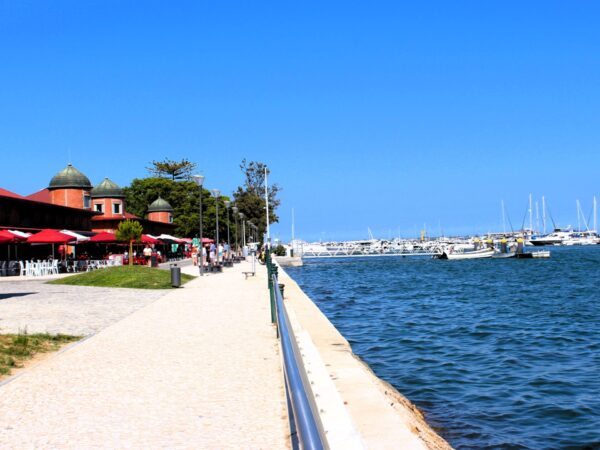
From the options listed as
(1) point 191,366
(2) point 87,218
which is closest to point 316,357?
(1) point 191,366

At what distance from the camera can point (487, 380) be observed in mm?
11906

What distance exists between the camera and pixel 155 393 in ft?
24.2

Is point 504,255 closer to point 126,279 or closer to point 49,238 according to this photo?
point 49,238

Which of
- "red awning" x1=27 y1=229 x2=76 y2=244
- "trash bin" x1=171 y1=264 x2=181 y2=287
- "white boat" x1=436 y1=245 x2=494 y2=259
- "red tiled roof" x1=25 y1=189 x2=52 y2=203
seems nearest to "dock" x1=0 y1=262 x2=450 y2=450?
"trash bin" x1=171 y1=264 x2=181 y2=287

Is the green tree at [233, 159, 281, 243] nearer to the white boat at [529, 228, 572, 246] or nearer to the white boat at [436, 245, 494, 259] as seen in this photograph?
the white boat at [436, 245, 494, 259]

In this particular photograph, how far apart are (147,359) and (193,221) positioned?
268 feet

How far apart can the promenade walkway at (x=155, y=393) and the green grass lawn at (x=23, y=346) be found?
0.39 meters

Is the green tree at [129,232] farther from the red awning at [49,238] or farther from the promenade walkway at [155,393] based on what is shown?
the promenade walkway at [155,393]

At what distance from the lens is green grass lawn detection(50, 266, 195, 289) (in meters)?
26.1

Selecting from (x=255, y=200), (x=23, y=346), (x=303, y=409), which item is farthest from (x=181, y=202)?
(x=303, y=409)

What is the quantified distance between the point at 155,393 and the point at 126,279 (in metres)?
20.5

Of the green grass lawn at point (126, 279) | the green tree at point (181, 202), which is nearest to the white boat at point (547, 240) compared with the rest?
the green tree at point (181, 202)

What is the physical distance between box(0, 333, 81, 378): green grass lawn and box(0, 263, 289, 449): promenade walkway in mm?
386

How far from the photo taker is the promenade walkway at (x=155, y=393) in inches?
224
